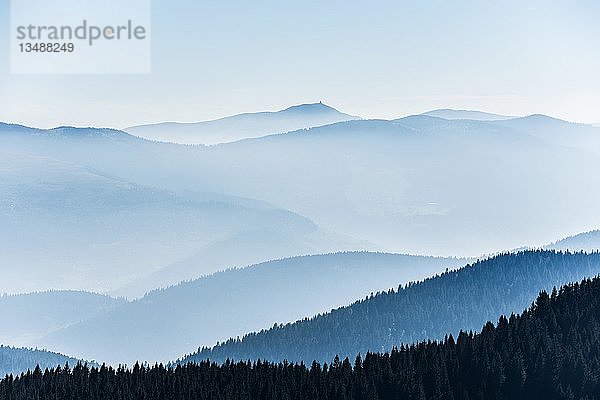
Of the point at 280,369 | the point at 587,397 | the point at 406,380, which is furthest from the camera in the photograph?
the point at 280,369

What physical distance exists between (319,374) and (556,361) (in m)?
27.7

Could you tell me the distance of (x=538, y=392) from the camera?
126m

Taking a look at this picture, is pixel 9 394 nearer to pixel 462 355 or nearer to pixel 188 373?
pixel 188 373

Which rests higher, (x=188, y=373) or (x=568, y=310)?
(x=568, y=310)

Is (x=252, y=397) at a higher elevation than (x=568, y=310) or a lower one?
lower

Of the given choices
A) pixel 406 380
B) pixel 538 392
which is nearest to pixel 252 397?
pixel 406 380

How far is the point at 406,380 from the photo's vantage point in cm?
13025

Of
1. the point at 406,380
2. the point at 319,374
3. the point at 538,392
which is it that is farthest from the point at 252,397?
the point at 538,392

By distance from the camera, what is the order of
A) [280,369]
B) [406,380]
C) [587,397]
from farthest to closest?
[280,369] < [406,380] < [587,397]

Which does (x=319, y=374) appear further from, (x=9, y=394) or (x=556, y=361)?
(x=9, y=394)

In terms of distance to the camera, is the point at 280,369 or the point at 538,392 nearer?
the point at 538,392

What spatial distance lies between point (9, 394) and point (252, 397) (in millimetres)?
32456

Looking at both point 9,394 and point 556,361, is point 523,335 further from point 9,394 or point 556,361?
point 9,394

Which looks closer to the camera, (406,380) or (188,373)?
(406,380)
